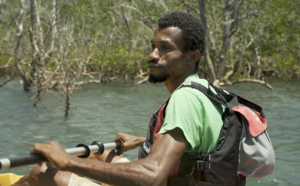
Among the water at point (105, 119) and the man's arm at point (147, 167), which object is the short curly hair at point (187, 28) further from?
the water at point (105, 119)

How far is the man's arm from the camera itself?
227 centimetres

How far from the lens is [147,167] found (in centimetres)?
227

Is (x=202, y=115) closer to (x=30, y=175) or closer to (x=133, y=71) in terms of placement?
(x=30, y=175)

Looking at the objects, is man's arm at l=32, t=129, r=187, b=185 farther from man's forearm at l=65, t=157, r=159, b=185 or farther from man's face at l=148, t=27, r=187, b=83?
man's face at l=148, t=27, r=187, b=83

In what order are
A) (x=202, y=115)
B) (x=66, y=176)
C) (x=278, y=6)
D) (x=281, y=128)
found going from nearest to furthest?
1. (x=202, y=115)
2. (x=66, y=176)
3. (x=281, y=128)
4. (x=278, y=6)

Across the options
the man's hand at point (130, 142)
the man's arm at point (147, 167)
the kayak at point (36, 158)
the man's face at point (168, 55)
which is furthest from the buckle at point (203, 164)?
the man's hand at point (130, 142)

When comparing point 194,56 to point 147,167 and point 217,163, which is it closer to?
point 217,163

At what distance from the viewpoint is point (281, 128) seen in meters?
11.9

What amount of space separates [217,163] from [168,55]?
572 millimetres

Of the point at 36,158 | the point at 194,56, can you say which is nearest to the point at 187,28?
the point at 194,56

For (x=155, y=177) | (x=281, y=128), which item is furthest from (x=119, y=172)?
(x=281, y=128)

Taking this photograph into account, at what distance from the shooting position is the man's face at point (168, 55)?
2691 mm

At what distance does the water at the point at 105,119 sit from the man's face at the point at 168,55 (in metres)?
4.36

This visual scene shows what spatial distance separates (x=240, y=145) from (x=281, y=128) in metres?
9.72
